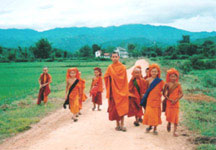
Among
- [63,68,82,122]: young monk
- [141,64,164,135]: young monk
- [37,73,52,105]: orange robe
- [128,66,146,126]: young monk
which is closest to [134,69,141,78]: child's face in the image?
[128,66,146,126]: young monk

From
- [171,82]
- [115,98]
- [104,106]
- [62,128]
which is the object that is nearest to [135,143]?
[115,98]

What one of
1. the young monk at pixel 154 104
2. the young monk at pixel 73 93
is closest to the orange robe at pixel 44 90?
the young monk at pixel 73 93

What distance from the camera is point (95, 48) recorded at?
108438 millimetres

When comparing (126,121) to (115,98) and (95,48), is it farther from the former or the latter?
(95,48)

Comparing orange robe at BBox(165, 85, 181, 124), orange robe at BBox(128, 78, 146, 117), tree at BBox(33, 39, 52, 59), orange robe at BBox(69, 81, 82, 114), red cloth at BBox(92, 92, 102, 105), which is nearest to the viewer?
orange robe at BBox(165, 85, 181, 124)

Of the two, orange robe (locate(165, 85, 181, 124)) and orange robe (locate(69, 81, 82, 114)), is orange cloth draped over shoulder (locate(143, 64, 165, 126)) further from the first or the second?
orange robe (locate(69, 81, 82, 114))

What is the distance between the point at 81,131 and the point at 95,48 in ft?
340

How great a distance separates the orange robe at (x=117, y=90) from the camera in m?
5.93

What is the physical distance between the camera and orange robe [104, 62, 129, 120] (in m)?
5.93

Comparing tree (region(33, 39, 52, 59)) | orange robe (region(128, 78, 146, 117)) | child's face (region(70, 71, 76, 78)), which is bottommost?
orange robe (region(128, 78, 146, 117))

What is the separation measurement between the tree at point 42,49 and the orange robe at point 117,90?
76239 mm

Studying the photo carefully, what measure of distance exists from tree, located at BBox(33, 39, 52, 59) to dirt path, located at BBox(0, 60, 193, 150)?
7493 cm

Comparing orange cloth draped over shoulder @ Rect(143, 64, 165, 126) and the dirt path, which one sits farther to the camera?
orange cloth draped over shoulder @ Rect(143, 64, 165, 126)

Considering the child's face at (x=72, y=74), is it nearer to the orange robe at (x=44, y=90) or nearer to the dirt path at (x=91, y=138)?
the dirt path at (x=91, y=138)
